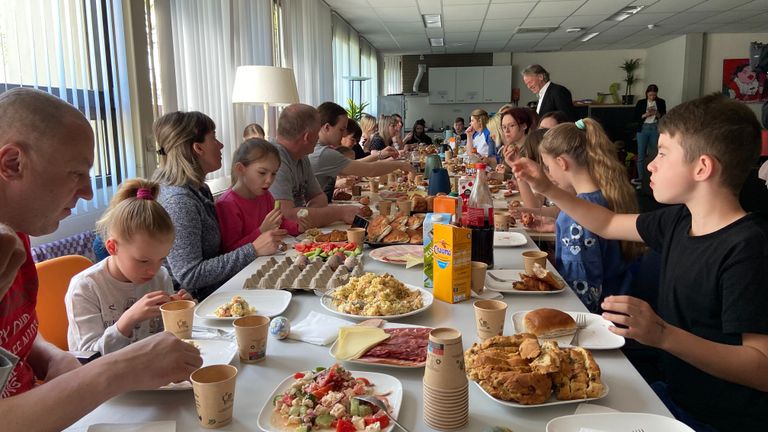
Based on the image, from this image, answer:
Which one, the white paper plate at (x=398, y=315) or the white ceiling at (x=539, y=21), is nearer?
the white paper plate at (x=398, y=315)

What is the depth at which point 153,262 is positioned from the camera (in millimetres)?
1655

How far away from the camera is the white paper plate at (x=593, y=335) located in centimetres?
126

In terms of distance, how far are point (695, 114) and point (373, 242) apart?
130cm

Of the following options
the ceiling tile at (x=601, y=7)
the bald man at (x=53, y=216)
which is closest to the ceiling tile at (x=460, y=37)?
the ceiling tile at (x=601, y=7)

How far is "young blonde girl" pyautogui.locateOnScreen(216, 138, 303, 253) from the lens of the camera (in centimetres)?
250

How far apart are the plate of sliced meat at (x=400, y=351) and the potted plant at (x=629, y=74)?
43.5 ft

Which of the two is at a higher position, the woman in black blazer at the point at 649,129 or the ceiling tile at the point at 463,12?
the ceiling tile at the point at 463,12

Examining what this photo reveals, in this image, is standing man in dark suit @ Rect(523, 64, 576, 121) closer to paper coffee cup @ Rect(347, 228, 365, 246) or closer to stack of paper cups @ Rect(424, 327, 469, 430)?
paper coffee cup @ Rect(347, 228, 365, 246)

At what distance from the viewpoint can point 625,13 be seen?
8750mm

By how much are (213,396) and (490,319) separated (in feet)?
2.10

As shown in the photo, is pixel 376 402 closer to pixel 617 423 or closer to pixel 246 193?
pixel 617 423

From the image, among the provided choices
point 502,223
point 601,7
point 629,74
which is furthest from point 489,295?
point 629,74

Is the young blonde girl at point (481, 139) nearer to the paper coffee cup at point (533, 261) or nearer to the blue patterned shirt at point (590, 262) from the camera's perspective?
the blue patterned shirt at point (590, 262)

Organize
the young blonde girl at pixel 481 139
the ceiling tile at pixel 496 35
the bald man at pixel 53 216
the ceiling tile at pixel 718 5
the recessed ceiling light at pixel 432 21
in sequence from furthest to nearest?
the ceiling tile at pixel 496 35 → the recessed ceiling light at pixel 432 21 → the ceiling tile at pixel 718 5 → the young blonde girl at pixel 481 139 → the bald man at pixel 53 216
